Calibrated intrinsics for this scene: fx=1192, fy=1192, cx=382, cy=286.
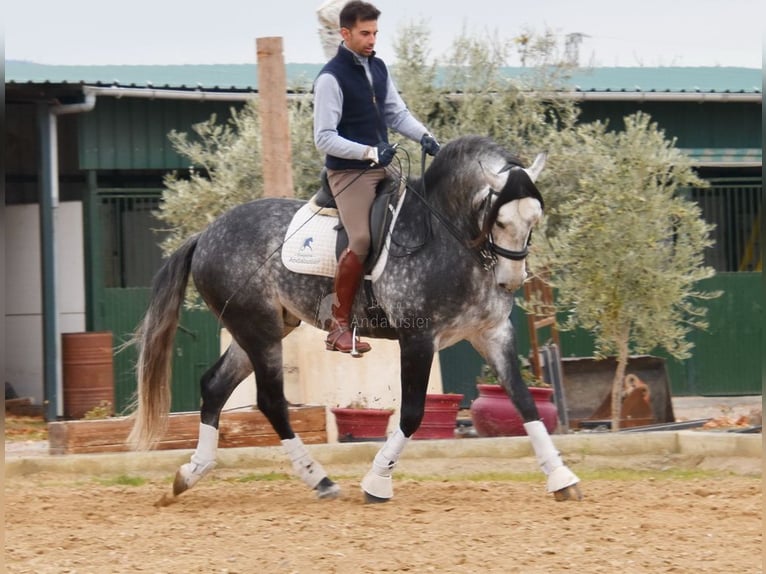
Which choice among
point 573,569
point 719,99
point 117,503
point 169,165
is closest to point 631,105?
point 719,99

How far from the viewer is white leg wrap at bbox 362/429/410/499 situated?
7.18 m

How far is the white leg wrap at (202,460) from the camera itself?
7.62 meters

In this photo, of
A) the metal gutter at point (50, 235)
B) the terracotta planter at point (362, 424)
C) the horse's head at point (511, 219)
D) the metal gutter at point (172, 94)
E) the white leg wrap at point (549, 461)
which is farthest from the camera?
the metal gutter at point (172, 94)

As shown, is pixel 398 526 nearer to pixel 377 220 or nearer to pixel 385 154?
pixel 377 220

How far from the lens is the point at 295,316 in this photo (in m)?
7.93

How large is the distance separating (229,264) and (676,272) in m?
5.04

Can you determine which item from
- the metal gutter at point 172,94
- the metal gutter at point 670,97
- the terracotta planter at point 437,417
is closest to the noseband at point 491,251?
the terracotta planter at point 437,417

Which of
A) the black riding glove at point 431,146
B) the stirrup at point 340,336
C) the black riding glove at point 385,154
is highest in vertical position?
the black riding glove at point 431,146

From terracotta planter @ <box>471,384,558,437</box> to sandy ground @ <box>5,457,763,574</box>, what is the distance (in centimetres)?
161

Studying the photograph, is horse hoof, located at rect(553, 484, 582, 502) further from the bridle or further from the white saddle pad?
the white saddle pad

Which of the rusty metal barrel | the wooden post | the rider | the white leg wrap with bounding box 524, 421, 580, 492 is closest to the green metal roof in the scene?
the rusty metal barrel

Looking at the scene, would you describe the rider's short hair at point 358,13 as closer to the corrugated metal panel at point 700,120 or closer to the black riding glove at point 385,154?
the black riding glove at point 385,154

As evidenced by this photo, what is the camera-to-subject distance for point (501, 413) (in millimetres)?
10328

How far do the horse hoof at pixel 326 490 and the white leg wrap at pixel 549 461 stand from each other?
1.32 metres
